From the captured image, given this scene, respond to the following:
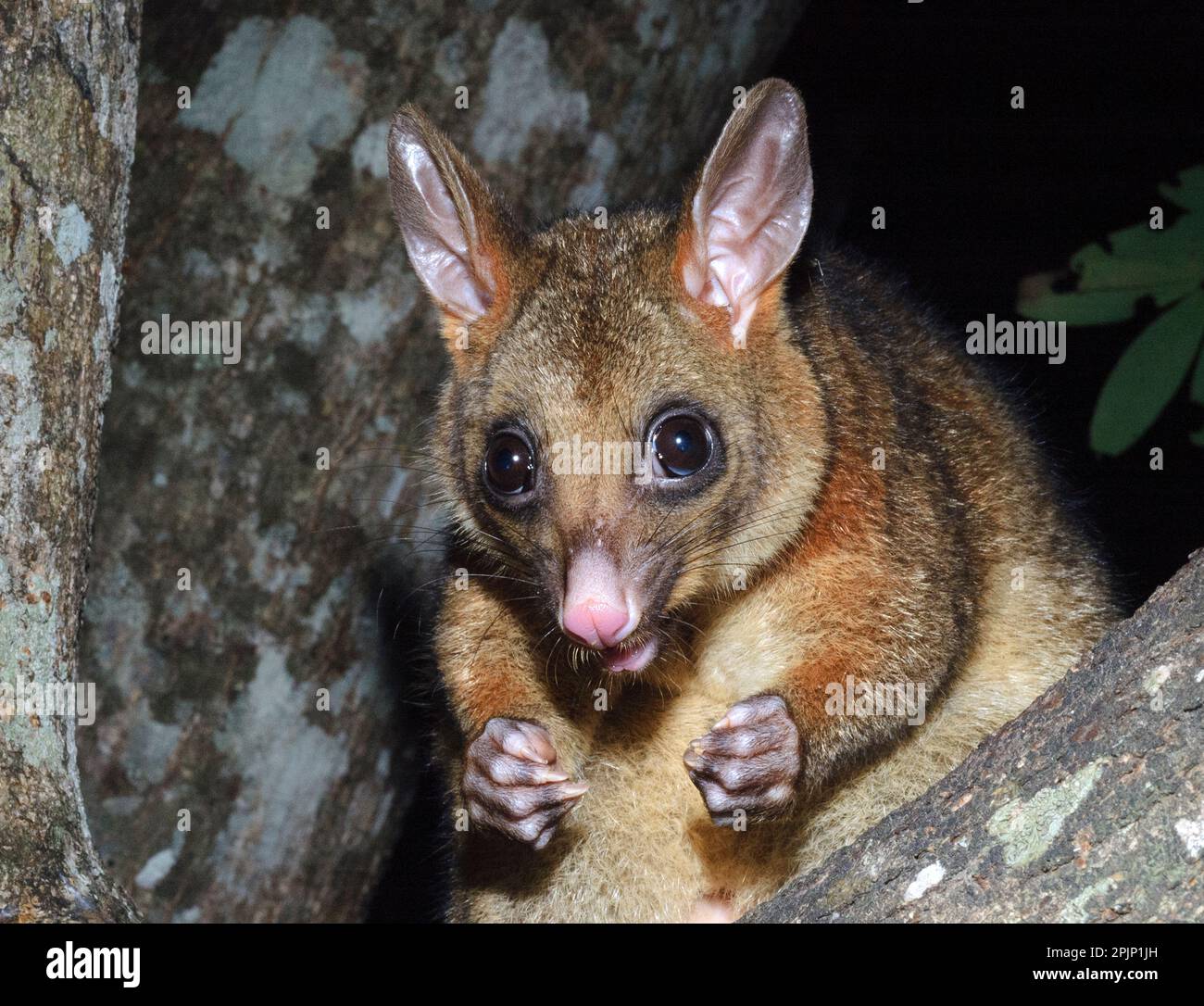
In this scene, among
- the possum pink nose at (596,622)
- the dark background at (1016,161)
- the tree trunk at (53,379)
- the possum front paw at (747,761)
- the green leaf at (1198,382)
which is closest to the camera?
the tree trunk at (53,379)

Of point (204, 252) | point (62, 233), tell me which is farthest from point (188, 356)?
point (62, 233)

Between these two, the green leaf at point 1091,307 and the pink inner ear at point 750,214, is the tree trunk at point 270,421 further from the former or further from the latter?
the green leaf at point 1091,307

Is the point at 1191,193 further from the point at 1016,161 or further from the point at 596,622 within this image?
the point at 1016,161

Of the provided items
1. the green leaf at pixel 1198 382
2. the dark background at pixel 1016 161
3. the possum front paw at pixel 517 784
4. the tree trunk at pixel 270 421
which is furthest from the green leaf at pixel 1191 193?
the possum front paw at pixel 517 784

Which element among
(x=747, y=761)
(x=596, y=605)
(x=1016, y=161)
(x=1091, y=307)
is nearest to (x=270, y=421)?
(x=596, y=605)

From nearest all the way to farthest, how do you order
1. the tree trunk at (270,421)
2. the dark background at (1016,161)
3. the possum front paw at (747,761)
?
1. the possum front paw at (747,761)
2. the tree trunk at (270,421)
3. the dark background at (1016,161)

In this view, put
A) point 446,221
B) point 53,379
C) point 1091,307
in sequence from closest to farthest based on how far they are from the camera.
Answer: point 53,379 → point 446,221 → point 1091,307

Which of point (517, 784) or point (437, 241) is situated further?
point (437, 241)
